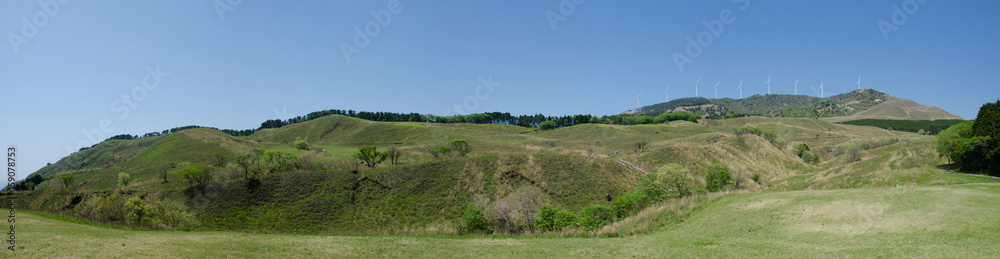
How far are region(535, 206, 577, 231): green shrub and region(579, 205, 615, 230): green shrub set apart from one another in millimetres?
1117

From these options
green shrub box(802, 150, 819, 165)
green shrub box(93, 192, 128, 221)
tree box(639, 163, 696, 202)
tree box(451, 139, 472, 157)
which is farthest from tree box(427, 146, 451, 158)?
green shrub box(802, 150, 819, 165)

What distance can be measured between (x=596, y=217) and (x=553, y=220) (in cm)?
469

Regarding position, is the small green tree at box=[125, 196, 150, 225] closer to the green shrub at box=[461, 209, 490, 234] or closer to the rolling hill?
the rolling hill

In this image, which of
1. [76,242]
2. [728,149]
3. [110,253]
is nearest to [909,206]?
[110,253]

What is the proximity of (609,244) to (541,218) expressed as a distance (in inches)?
614

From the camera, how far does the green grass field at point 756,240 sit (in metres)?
14.5

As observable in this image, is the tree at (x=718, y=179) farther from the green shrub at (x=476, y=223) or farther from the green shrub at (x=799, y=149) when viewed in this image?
the green shrub at (x=799, y=149)

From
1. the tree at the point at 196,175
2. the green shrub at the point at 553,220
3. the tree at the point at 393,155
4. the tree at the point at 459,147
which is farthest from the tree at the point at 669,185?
the tree at the point at 196,175

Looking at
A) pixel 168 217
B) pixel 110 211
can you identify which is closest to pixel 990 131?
pixel 168 217

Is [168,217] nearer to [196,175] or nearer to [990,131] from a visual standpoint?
[196,175]

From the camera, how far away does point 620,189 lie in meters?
57.5

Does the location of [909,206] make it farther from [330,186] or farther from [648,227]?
[330,186]

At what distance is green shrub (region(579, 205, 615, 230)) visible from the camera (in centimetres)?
3462

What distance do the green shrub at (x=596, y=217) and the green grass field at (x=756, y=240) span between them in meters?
10.8
